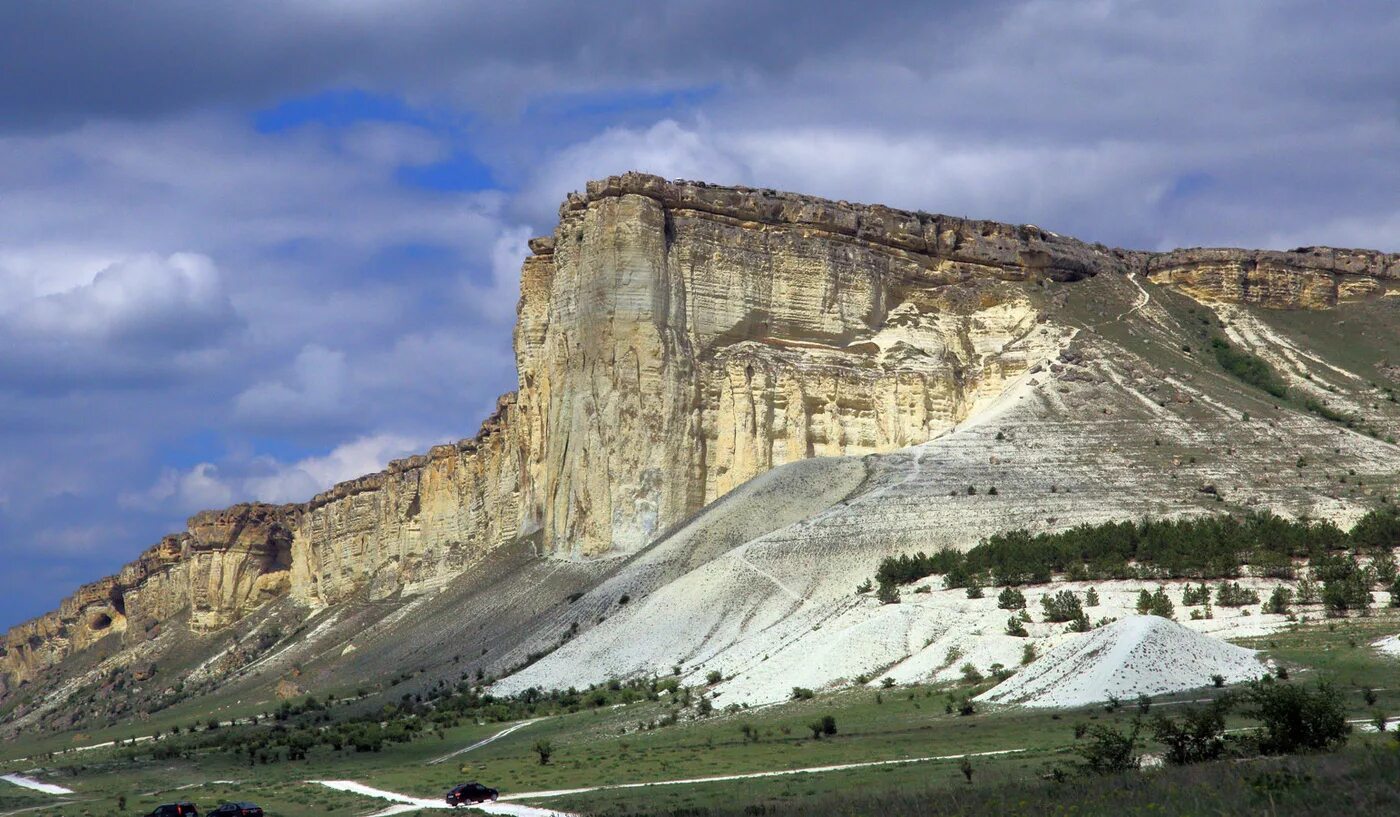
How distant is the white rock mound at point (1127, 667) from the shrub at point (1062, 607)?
6.45 meters

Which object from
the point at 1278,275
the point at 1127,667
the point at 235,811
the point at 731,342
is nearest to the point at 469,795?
the point at 235,811

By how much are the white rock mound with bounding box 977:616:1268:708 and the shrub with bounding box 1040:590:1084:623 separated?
21.2ft

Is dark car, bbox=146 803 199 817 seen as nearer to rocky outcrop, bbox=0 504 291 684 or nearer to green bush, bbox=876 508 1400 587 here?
green bush, bbox=876 508 1400 587

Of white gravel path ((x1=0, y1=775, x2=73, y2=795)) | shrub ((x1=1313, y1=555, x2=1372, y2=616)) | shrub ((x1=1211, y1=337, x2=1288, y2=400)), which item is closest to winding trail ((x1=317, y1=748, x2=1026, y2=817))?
white gravel path ((x1=0, y1=775, x2=73, y2=795))

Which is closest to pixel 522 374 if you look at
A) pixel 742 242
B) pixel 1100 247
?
pixel 742 242

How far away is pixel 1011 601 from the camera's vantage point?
197 feet

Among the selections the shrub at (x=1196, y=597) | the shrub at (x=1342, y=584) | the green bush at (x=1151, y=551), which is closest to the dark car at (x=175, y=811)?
the green bush at (x=1151, y=551)

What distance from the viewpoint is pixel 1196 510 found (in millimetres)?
73750

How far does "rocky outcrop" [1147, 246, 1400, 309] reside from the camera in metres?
105

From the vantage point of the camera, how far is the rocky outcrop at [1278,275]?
105 metres

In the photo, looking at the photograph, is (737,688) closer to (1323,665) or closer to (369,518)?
(1323,665)

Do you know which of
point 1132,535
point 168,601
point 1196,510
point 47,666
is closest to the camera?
point 1132,535

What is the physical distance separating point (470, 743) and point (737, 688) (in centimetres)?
877

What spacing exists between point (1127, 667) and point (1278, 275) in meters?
64.6
